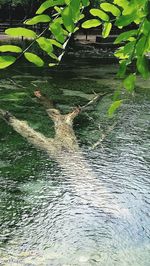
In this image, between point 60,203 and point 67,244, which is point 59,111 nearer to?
point 60,203

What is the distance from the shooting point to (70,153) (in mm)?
6039

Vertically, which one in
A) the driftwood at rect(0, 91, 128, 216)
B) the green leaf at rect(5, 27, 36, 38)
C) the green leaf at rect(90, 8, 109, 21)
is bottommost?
the driftwood at rect(0, 91, 128, 216)

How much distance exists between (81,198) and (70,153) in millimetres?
1421

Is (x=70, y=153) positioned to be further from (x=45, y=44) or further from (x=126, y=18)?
(x=126, y=18)

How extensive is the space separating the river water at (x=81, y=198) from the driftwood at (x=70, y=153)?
22 mm

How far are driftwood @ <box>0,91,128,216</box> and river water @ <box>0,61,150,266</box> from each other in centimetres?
2

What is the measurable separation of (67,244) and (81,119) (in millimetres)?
4185

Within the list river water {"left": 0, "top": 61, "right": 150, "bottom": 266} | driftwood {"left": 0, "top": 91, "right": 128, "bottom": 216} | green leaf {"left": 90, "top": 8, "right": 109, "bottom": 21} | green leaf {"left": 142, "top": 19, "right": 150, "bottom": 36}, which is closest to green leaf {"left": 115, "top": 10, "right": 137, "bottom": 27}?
green leaf {"left": 142, "top": 19, "right": 150, "bottom": 36}

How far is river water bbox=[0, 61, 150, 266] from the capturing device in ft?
12.3

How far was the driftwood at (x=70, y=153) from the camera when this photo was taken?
15.4ft

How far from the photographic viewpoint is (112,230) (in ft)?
13.5

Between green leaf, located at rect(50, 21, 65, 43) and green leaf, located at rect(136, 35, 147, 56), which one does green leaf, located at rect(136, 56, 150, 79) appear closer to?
green leaf, located at rect(136, 35, 147, 56)

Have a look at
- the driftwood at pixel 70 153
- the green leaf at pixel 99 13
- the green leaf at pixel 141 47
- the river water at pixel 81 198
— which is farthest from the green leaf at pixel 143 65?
the driftwood at pixel 70 153

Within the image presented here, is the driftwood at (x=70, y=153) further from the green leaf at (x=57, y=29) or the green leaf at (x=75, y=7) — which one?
the green leaf at (x=75, y=7)
